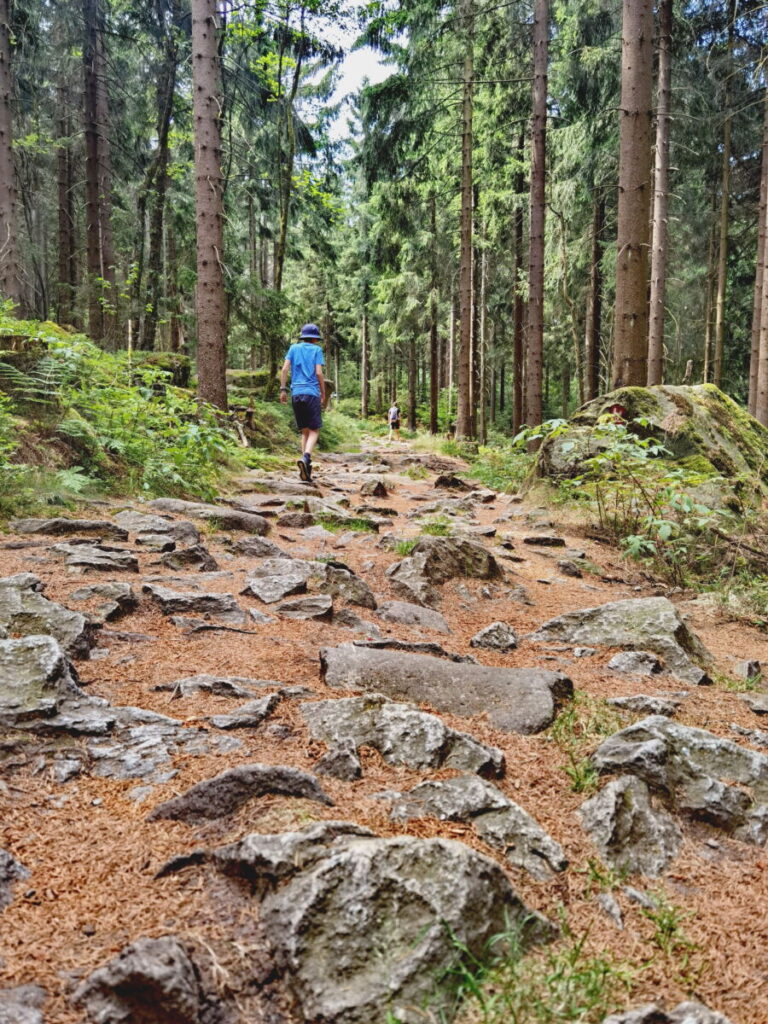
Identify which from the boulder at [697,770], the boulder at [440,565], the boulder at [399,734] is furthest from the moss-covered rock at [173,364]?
the boulder at [697,770]

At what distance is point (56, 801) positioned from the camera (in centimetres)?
204

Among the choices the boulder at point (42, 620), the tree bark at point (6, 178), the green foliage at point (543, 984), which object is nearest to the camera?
the green foliage at point (543, 984)

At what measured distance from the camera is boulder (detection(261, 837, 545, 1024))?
139cm

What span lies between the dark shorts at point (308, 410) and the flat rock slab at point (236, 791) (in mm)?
8281

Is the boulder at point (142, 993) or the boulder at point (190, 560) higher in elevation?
the boulder at point (190, 560)

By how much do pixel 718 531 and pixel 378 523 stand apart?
3.48m

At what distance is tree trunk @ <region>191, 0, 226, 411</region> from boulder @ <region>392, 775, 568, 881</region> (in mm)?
8883

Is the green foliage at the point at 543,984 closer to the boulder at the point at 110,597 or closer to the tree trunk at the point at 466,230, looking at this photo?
the boulder at the point at 110,597

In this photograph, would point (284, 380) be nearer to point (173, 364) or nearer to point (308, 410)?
point (308, 410)

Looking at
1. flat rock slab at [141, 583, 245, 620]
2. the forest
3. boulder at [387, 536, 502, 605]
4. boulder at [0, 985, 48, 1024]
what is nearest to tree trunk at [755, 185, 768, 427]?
the forest

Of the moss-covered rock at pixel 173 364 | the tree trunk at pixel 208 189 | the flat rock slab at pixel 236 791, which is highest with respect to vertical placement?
the tree trunk at pixel 208 189

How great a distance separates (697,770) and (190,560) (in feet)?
12.0

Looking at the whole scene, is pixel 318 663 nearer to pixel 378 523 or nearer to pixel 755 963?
pixel 755 963

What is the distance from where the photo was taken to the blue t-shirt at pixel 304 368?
32.7 ft
